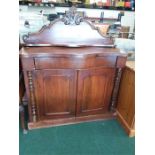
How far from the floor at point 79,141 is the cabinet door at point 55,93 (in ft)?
0.55

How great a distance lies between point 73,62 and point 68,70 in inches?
3.8

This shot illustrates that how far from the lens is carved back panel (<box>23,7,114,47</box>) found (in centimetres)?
158

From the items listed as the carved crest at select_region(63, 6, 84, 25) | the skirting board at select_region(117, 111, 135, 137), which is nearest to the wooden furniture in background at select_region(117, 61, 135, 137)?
the skirting board at select_region(117, 111, 135, 137)

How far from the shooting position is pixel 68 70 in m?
1.54

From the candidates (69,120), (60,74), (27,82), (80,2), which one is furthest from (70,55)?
(80,2)

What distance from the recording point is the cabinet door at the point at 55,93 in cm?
154

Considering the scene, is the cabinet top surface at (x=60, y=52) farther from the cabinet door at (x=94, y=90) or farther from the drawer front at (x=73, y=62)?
the cabinet door at (x=94, y=90)

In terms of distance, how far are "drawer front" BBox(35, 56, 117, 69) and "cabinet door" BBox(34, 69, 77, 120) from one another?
57 mm

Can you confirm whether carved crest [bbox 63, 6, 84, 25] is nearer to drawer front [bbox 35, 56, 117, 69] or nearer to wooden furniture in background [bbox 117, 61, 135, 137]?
drawer front [bbox 35, 56, 117, 69]

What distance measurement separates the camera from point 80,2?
10.7ft

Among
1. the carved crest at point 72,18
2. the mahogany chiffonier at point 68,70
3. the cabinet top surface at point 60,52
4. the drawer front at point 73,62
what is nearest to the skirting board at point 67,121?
the mahogany chiffonier at point 68,70

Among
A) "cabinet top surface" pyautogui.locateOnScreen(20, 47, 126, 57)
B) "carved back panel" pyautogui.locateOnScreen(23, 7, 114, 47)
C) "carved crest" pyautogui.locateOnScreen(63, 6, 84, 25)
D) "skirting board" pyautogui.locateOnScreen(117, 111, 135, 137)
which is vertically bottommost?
"skirting board" pyautogui.locateOnScreen(117, 111, 135, 137)
